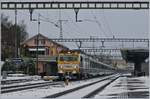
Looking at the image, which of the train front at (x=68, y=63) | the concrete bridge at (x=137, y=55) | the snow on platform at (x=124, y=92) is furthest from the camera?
the concrete bridge at (x=137, y=55)

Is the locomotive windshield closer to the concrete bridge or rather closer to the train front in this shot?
the train front

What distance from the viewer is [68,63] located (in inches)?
2142

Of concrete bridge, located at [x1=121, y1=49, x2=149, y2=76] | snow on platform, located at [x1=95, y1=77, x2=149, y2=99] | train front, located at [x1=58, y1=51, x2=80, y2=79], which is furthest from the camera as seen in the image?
concrete bridge, located at [x1=121, y1=49, x2=149, y2=76]

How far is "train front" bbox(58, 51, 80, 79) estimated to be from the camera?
54000mm

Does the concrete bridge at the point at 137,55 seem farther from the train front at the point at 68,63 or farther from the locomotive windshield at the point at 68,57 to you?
the locomotive windshield at the point at 68,57

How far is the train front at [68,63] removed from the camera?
54.0 meters

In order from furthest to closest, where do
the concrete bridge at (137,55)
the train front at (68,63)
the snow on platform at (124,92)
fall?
the concrete bridge at (137,55)
the train front at (68,63)
the snow on platform at (124,92)

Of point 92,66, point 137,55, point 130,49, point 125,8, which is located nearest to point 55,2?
point 125,8

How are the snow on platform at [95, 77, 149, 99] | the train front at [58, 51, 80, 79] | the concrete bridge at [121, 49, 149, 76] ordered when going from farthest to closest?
the concrete bridge at [121, 49, 149, 76], the train front at [58, 51, 80, 79], the snow on platform at [95, 77, 149, 99]

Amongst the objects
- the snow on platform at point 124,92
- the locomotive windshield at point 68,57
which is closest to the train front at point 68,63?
the locomotive windshield at point 68,57

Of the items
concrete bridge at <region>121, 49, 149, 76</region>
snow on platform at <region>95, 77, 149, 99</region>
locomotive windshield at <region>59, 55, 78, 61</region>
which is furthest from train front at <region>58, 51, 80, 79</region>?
concrete bridge at <region>121, 49, 149, 76</region>

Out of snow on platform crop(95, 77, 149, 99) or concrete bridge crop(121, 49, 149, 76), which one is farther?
concrete bridge crop(121, 49, 149, 76)

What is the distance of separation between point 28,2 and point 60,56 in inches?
301

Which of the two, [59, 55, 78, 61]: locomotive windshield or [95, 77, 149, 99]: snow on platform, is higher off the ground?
[59, 55, 78, 61]: locomotive windshield
